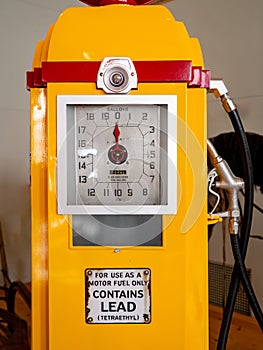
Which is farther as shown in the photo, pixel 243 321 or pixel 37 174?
pixel 243 321

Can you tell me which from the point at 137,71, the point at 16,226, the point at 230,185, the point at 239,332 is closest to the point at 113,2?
the point at 137,71

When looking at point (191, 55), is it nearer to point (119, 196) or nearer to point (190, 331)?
point (119, 196)

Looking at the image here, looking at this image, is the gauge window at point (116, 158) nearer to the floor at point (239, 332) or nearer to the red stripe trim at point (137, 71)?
the red stripe trim at point (137, 71)

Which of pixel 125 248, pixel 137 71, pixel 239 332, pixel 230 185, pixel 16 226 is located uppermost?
pixel 137 71

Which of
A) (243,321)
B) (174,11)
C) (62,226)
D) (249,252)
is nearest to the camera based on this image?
(62,226)

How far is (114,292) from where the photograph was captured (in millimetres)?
754

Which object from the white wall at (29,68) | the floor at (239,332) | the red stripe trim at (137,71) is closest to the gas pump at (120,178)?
the red stripe trim at (137,71)

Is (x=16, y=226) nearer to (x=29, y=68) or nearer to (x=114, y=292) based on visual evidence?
(x=29, y=68)

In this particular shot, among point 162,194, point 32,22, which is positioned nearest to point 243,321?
point 162,194

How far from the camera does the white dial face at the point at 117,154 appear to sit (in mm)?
749

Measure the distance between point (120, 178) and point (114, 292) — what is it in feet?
0.62

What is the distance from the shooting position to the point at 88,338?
29.7 inches

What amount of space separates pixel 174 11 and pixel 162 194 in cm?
138

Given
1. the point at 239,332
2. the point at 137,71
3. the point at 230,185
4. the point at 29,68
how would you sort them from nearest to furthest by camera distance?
the point at 137,71 → the point at 230,185 → the point at 239,332 → the point at 29,68
